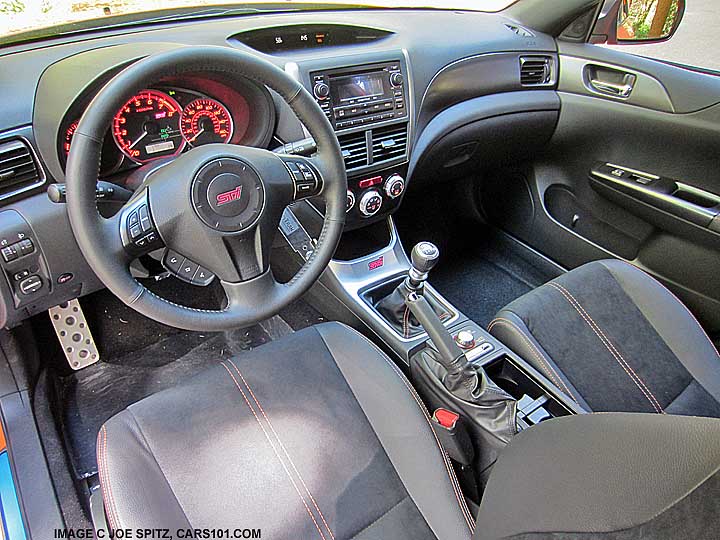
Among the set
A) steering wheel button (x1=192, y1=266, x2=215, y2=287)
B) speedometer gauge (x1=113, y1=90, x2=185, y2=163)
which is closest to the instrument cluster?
speedometer gauge (x1=113, y1=90, x2=185, y2=163)

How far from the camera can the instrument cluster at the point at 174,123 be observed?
3.85 ft

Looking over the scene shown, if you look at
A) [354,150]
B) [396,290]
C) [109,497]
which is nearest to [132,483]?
[109,497]

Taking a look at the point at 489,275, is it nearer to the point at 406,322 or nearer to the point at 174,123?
the point at 406,322

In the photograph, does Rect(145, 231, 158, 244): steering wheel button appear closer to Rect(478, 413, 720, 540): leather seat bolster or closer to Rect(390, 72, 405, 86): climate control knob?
Rect(478, 413, 720, 540): leather seat bolster

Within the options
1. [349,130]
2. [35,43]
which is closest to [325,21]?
[349,130]

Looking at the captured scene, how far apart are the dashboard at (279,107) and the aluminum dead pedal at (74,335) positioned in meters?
0.44

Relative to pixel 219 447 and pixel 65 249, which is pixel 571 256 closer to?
pixel 219 447

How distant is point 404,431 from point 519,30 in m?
1.44

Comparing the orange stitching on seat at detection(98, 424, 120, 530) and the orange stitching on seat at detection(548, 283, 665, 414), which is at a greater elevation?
the orange stitching on seat at detection(98, 424, 120, 530)

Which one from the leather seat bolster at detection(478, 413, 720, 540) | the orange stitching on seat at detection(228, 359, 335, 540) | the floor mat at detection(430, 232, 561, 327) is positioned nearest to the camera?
the leather seat bolster at detection(478, 413, 720, 540)

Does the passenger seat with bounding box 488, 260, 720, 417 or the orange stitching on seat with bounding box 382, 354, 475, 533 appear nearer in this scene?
the orange stitching on seat with bounding box 382, 354, 475, 533

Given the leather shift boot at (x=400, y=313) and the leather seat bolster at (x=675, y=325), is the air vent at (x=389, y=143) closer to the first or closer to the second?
the leather shift boot at (x=400, y=313)

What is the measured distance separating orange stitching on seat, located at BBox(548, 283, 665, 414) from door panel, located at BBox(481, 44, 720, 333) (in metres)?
0.57

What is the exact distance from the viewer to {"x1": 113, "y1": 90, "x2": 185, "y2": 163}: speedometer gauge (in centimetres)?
117
